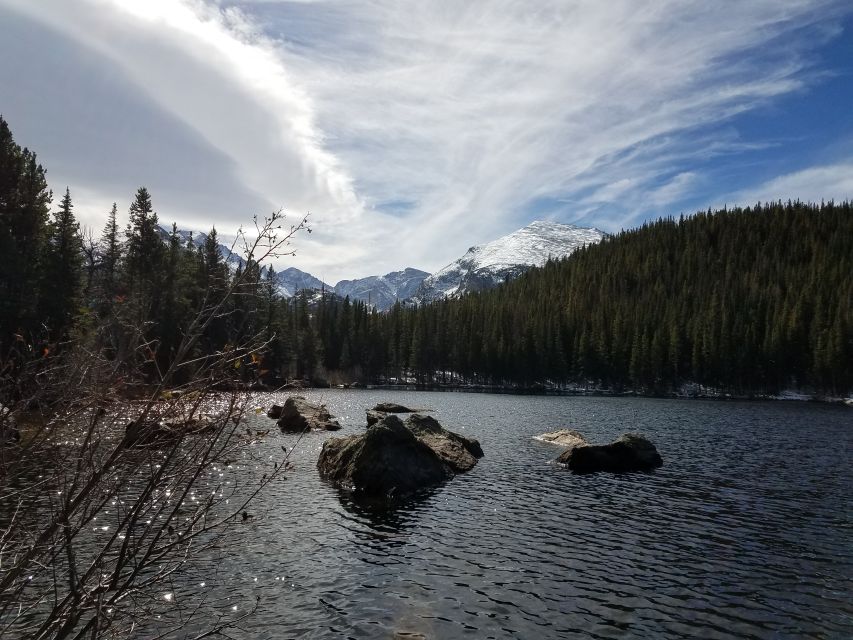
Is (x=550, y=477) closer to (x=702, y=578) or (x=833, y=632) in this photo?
(x=702, y=578)

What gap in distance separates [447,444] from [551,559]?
54.6 feet

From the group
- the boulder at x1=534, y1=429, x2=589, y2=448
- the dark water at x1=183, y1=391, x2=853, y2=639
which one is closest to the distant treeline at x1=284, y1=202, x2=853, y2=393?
the boulder at x1=534, y1=429, x2=589, y2=448

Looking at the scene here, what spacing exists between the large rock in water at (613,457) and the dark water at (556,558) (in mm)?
1488

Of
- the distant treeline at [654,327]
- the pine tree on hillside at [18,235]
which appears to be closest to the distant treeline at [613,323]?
the distant treeline at [654,327]

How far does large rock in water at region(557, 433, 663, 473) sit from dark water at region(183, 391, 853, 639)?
149 cm

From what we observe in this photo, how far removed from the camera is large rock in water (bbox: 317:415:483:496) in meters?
25.8

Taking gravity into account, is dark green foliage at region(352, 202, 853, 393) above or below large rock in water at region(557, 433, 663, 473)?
above

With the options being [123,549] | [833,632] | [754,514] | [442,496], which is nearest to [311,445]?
[442,496]

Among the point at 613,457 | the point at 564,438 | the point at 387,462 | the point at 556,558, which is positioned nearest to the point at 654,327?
the point at 564,438

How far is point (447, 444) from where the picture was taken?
33375 mm

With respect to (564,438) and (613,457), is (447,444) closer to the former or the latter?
(613,457)

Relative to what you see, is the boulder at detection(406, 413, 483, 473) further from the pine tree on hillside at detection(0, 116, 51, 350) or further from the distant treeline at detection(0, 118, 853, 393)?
the distant treeline at detection(0, 118, 853, 393)

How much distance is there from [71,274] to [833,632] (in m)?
63.9

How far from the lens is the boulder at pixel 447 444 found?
31.5 m
